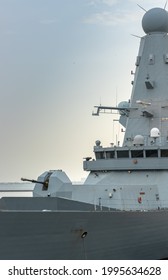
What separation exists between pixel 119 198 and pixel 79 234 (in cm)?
439

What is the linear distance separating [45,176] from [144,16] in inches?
337

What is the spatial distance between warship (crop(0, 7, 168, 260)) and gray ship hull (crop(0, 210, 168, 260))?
2cm

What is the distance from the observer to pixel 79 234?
1458 centimetres

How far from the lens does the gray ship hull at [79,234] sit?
527 inches

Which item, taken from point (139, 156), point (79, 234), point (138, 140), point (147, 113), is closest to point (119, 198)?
point (139, 156)

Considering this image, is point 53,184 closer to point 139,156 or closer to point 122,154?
point 122,154

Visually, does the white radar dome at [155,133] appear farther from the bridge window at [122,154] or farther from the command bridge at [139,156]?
the bridge window at [122,154]

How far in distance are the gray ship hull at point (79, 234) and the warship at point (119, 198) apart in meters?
0.02

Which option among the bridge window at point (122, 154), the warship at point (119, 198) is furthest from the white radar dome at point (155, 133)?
the bridge window at point (122, 154)

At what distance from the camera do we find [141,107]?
21891 mm

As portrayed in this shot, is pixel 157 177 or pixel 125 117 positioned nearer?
pixel 157 177
